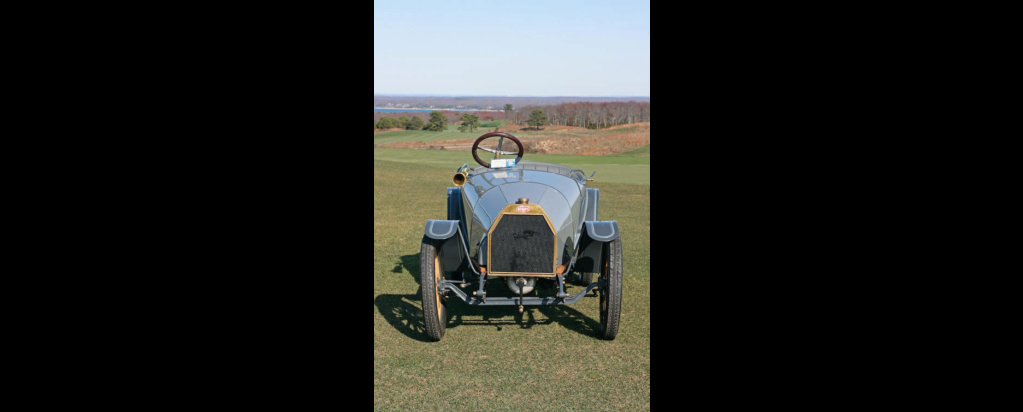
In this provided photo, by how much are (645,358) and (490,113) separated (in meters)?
27.0

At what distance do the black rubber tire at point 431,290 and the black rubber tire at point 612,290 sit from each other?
117 centimetres

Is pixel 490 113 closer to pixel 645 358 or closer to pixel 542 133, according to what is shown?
pixel 542 133

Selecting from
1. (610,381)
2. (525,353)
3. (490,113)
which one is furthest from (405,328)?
(490,113)

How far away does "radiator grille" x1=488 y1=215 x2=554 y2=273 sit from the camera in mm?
4742

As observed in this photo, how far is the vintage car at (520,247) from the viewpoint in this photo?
477 cm

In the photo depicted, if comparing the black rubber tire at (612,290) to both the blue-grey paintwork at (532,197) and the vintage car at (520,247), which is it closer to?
the vintage car at (520,247)

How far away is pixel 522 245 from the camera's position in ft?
15.7

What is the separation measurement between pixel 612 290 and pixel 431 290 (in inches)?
48.9

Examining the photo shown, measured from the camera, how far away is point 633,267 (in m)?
7.12

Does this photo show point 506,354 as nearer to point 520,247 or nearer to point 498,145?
point 520,247

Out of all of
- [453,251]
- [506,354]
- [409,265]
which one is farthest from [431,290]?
[409,265]

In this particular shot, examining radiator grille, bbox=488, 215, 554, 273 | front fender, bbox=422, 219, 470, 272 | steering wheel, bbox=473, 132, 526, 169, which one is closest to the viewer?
radiator grille, bbox=488, 215, 554, 273

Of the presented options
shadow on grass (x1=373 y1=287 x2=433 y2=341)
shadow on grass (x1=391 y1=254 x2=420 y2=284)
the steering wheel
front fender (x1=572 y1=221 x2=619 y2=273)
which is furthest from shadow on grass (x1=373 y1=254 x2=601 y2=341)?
the steering wheel

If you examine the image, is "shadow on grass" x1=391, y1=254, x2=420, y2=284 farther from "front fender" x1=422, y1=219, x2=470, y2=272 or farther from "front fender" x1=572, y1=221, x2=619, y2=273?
"front fender" x1=572, y1=221, x2=619, y2=273
